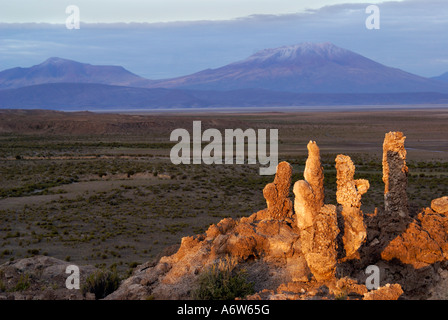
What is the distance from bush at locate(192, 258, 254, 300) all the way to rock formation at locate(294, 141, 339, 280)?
111 centimetres

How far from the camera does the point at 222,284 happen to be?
28.6ft

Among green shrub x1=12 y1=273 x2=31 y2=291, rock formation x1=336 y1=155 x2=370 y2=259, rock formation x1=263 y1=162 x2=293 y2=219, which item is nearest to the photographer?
rock formation x1=336 y1=155 x2=370 y2=259

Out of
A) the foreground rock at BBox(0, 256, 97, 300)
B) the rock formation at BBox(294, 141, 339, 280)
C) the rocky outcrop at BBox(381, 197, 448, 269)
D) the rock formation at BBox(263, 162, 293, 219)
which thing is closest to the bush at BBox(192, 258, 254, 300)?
the rock formation at BBox(294, 141, 339, 280)

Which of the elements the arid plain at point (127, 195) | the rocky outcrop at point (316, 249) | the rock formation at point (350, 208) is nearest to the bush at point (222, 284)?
the rocky outcrop at point (316, 249)

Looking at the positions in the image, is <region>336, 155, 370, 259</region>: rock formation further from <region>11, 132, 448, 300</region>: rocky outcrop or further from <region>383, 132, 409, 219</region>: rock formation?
<region>383, 132, 409, 219</region>: rock formation

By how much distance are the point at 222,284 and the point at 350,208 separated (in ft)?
8.14

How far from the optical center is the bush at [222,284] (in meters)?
8.48

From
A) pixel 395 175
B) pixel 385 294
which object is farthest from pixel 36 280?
pixel 395 175

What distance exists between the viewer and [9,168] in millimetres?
39719

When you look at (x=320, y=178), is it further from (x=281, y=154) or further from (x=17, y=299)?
(x=281, y=154)

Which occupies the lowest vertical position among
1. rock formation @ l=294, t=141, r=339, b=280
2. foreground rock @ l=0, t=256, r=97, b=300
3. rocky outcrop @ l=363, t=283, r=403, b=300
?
foreground rock @ l=0, t=256, r=97, b=300

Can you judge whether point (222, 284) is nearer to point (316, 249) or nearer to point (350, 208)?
point (316, 249)

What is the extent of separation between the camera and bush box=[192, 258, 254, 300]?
848 cm

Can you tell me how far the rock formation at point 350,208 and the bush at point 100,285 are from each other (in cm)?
429
